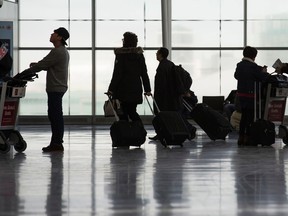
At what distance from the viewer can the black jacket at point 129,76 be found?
42.9 ft

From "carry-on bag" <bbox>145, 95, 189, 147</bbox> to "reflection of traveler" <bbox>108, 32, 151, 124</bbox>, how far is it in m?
0.34

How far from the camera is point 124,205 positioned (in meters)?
6.40

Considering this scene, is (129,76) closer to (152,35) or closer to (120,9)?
(152,35)

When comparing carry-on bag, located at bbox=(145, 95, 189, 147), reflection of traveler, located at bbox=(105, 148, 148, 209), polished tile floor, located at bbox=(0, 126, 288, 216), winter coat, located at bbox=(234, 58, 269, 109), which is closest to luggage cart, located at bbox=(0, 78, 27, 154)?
polished tile floor, located at bbox=(0, 126, 288, 216)

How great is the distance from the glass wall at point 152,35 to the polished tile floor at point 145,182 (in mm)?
12457

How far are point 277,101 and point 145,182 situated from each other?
6672 millimetres

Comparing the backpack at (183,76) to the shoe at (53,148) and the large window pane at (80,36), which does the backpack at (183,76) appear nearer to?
the shoe at (53,148)

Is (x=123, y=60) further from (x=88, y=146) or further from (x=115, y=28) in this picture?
(x=115, y=28)

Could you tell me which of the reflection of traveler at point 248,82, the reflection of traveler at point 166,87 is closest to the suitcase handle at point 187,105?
the reflection of traveler at point 166,87

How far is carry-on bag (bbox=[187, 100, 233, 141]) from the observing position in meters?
15.3

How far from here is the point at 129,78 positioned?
13180 millimetres

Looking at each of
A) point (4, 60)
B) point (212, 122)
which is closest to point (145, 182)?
point (4, 60)

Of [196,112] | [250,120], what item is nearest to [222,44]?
[196,112]

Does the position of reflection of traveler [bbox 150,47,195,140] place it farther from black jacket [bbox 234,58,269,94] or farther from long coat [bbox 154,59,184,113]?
black jacket [bbox 234,58,269,94]
